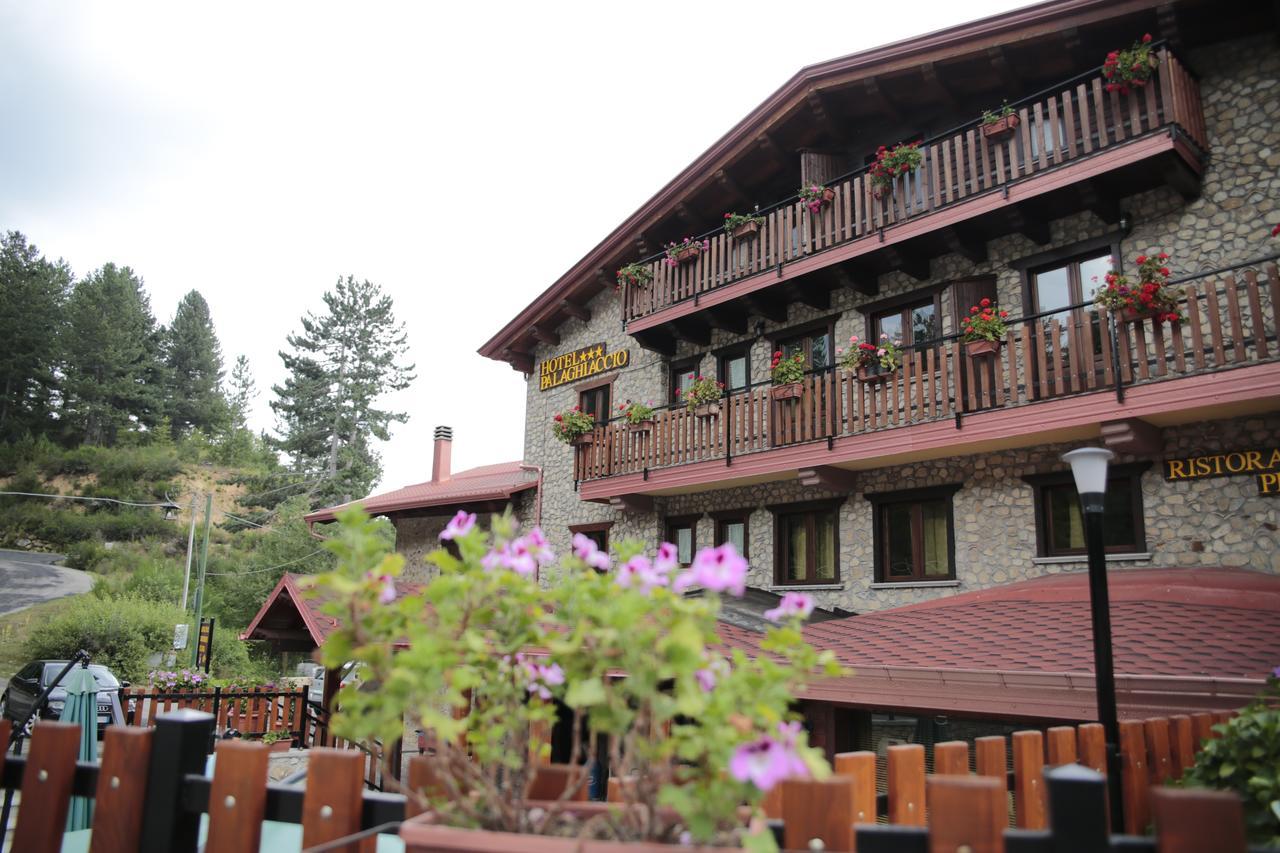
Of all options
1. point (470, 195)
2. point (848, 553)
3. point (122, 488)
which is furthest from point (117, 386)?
point (848, 553)

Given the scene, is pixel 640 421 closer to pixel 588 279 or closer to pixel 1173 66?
pixel 588 279

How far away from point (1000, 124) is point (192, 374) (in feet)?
238

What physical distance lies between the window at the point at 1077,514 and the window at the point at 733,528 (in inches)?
205

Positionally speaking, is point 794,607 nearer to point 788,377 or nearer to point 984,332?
point 984,332

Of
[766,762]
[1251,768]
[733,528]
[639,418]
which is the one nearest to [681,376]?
[639,418]

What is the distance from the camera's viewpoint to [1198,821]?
4.82 ft

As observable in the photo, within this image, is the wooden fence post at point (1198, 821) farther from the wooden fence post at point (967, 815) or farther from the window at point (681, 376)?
the window at point (681, 376)

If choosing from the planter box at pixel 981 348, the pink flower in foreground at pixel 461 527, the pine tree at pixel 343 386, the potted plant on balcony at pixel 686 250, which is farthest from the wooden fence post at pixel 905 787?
the pine tree at pixel 343 386

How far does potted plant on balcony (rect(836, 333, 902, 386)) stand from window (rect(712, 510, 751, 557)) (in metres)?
3.76

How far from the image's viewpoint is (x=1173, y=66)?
10.4 meters

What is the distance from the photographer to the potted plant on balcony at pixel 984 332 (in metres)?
11.1

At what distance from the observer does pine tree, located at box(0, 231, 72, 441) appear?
187ft

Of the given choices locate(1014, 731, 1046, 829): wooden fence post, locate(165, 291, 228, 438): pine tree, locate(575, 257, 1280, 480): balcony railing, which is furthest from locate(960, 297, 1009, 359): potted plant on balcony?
locate(165, 291, 228, 438): pine tree

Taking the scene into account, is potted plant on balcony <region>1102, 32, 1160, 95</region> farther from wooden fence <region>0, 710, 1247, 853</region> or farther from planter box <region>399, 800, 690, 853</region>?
planter box <region>399, 800, 690, 853</region>
